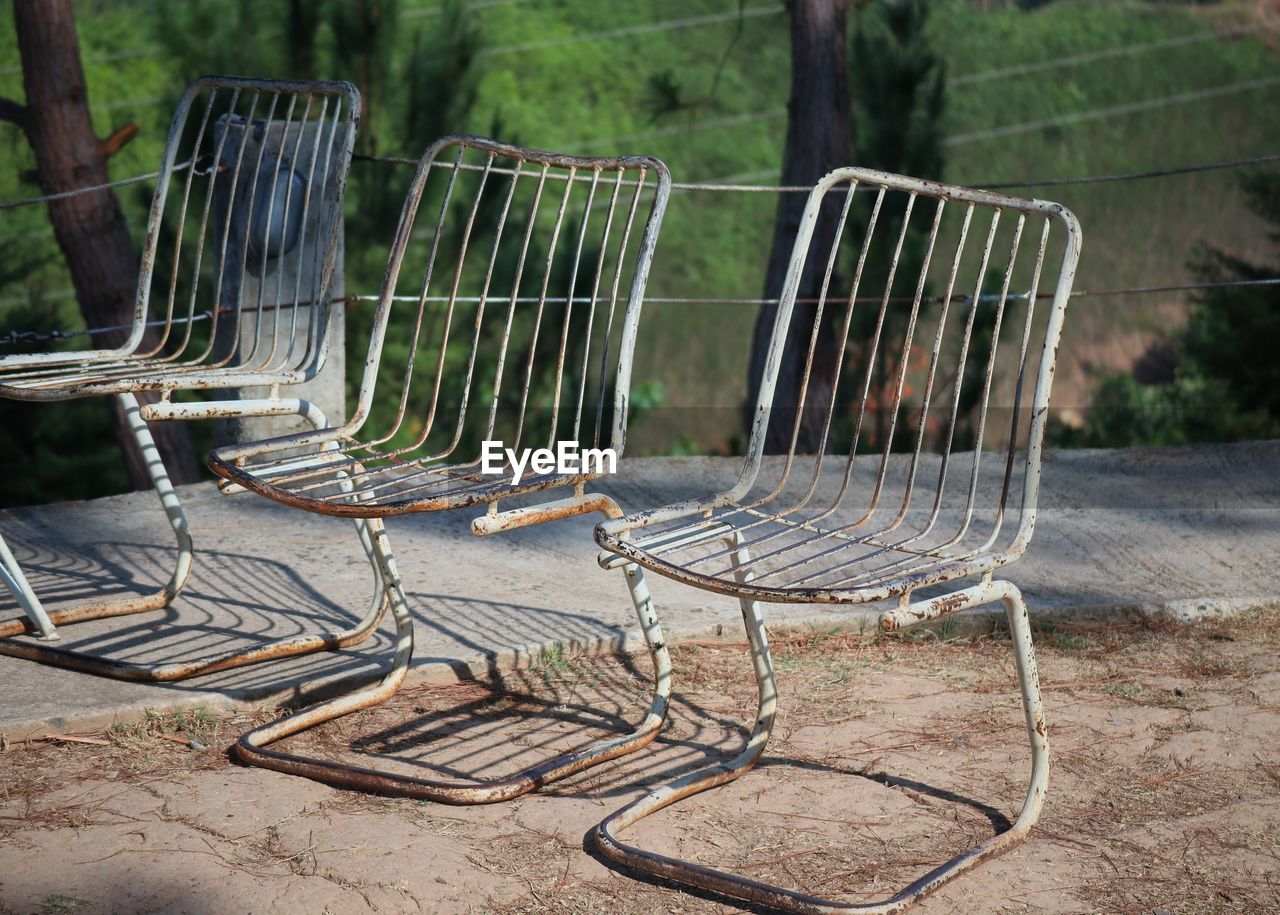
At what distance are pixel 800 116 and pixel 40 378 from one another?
4.39m

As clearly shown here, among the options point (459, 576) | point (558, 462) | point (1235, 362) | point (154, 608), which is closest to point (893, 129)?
point (1235, 362)

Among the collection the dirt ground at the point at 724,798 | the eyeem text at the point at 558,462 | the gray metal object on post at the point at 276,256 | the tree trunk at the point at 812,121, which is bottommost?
the dirt ground at the point at 724,798

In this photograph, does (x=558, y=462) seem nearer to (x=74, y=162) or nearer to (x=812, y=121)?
(x=74, y=162)

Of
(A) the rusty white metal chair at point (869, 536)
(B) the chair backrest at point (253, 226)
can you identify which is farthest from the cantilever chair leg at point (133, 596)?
(A) the rusty white metal chair at point (869, 536)

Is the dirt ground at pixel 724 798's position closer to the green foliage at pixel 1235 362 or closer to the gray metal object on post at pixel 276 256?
the gray metal object on post at pixel 276 256

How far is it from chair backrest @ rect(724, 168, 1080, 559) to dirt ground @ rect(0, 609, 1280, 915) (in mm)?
406

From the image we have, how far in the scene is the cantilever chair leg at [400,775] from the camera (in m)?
2.33

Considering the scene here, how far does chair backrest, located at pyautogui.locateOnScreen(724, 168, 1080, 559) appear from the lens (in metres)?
2.13

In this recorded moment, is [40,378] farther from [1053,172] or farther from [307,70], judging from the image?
[1053,172]

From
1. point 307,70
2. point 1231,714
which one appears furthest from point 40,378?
point 307,70

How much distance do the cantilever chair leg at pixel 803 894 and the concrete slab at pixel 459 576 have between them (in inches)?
29.3

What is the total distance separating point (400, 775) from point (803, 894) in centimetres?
77

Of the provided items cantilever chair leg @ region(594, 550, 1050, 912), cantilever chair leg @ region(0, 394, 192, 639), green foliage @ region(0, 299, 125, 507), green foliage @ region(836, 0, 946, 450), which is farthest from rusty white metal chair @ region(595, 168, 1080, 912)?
green foliage @ region(0, 299, 125, 507)

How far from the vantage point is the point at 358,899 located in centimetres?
198
